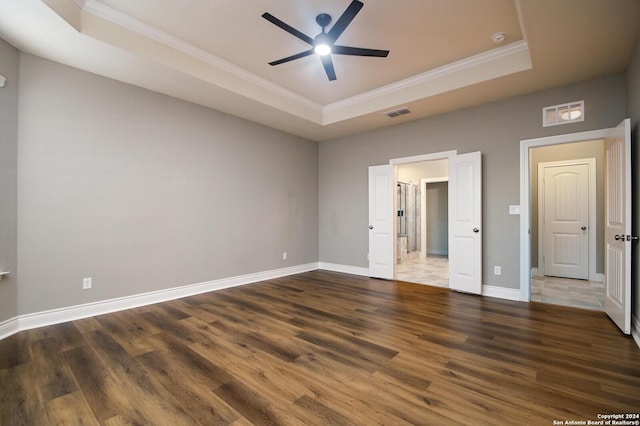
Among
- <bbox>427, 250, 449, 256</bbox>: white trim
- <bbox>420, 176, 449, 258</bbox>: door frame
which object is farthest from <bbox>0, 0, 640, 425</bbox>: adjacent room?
<bbox>427, 250, 449, 256</bbox>: white trim

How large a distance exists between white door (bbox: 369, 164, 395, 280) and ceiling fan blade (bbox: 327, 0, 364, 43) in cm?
307

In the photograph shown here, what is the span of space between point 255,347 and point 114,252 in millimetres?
2327

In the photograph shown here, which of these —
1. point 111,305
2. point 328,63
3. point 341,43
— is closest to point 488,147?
point 341,43

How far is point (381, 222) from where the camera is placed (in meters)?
5.48

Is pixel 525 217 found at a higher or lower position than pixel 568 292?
higher

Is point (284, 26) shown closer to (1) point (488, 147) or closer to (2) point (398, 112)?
(2) point (398, 112)

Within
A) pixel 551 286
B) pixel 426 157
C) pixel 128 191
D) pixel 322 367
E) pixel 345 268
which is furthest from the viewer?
pixel 345 268

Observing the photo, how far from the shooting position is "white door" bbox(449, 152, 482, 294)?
4320mm

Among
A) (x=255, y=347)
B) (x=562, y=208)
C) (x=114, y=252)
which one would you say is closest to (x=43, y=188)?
(x=114, y=252)

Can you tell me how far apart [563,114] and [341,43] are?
304cm

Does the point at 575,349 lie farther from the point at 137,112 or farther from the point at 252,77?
the point at 137,112

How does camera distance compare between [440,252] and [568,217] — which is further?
[440,252]

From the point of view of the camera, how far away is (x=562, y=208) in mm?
5473

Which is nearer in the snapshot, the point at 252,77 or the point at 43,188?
the point at 43,188
